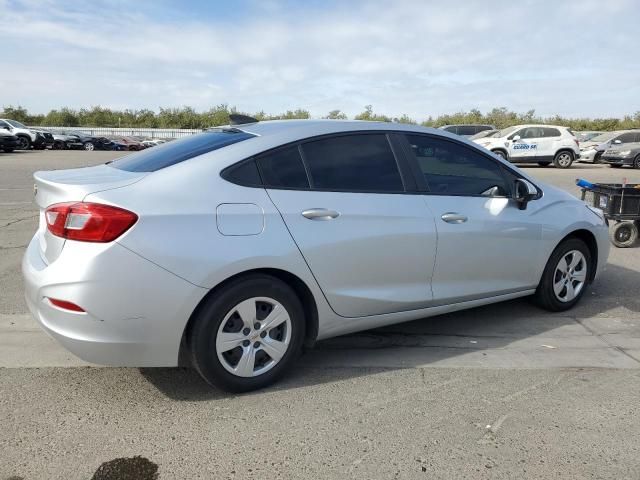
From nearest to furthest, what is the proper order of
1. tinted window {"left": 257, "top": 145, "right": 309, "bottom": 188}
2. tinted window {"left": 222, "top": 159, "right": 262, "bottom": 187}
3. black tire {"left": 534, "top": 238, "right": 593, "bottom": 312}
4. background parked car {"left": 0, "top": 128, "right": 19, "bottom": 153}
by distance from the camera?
tinted window {"left": 222, "top": 159, "right": 262, "bottom": 187} < tinted window {"left": 257, "top": 145, "right": 309, "bottom": 188} < black tire {"left": 534, "top": 238, "right": 593, "bottom": 312} < background parked car {"left": 0, "top": 128, "right": 19, "bottom": 153}

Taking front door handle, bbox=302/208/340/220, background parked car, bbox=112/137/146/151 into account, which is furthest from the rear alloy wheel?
background parked car, bbox=112/137/146/151

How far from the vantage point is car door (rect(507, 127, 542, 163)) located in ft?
75.3

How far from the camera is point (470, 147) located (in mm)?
4289

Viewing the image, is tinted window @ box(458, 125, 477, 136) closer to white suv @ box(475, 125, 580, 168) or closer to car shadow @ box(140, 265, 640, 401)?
white suv @ box(475, 125, 580, 168)

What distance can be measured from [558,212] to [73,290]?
3.79 m

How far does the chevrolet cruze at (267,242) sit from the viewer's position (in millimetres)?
2881

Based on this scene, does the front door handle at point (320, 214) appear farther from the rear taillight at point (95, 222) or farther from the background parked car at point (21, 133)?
the background parked car at point (21, 133)

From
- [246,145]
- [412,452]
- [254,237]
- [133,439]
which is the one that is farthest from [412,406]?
[246,145]

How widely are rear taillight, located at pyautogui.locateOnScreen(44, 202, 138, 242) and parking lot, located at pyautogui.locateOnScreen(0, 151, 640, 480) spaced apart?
3.36 feet

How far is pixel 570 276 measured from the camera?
4816 mm

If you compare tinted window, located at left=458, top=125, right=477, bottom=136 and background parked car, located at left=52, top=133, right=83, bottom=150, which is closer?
tinted window, located at left=458, top=125, right=477, bottom=136

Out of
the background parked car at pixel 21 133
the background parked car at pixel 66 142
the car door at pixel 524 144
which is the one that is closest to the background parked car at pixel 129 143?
the background parked car at pixel 66 142

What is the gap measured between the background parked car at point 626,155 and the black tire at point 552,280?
850 inches

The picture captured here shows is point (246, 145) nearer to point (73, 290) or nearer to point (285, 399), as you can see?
point (73, 290)
